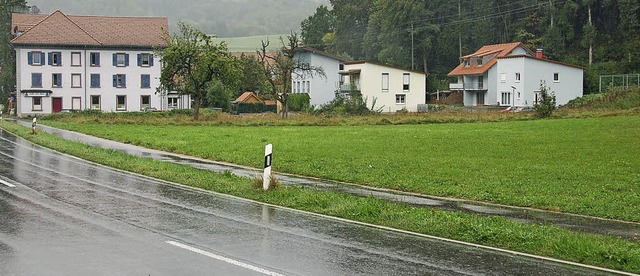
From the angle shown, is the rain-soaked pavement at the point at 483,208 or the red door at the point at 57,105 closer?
the rain-soaked pavement at the point at 483,208

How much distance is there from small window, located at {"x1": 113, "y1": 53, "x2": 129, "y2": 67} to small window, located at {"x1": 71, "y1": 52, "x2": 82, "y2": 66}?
12.8ft

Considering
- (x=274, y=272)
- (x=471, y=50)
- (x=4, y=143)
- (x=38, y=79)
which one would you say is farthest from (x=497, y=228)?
(x=471, y=50)

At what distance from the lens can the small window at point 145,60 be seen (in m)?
86.2

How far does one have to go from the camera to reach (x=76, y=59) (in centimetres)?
8381

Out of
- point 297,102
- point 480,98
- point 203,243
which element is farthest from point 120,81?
point 203,243

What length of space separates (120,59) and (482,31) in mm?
49219

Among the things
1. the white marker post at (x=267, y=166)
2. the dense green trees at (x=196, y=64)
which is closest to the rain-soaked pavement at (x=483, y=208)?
the white marker post at (x=267, y=166)

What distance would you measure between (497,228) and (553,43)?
84.2 metres

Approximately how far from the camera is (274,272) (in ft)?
29.3

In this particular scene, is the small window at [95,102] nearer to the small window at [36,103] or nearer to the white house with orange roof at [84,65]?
the white house with orange roof at [84,65]

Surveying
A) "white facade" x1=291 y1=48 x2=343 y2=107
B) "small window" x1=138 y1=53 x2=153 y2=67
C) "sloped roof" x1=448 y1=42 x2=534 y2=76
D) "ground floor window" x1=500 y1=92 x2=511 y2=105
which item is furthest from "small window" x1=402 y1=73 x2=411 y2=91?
"small window" x1=138 y1=53 x2=153 y2=67

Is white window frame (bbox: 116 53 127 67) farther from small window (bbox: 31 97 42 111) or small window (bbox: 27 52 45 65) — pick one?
small window (bbox: 31 97 42 111)

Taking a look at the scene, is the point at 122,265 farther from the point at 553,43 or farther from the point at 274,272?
the point at 553,43

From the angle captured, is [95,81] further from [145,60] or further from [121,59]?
[145,60]
